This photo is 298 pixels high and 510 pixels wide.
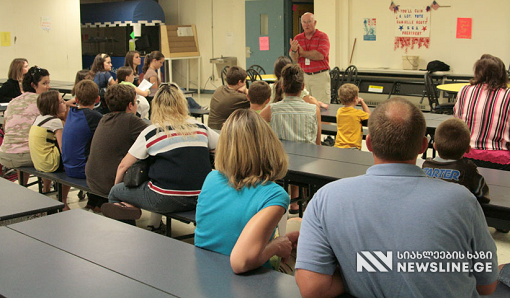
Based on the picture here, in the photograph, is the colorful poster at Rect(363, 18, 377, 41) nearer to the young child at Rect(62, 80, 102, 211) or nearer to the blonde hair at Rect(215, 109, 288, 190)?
the young child at Rect(62, 80, 102, 211)

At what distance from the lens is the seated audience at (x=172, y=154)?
118 inches

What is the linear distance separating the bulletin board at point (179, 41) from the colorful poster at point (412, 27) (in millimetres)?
5077

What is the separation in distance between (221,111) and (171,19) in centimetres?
901

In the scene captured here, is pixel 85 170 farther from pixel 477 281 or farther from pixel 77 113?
pixel 477 281

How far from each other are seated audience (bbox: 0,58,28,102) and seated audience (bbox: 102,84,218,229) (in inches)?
146

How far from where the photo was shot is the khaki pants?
6793 mm

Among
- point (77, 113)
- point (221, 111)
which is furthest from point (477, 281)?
point (221, 111)

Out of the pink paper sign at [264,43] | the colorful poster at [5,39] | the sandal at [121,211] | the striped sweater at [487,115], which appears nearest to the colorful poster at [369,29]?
the pink paper sign at [264,43]

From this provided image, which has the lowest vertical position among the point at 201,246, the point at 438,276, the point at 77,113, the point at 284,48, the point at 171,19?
the point at 201,246

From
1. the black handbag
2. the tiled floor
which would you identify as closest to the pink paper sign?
the tiled floor

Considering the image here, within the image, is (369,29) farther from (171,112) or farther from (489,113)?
(171,112)

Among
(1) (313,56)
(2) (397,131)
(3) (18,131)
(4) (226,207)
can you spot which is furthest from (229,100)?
(2) (397,131)

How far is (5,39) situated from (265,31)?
Result: 5.15 metres

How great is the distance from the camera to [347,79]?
9.16 m
